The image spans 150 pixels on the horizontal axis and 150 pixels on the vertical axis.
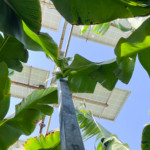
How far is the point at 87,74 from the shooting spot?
1501 mm

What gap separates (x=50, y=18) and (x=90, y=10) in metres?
5.45

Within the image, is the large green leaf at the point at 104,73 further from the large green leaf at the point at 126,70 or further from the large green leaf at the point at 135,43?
the large green leaf at the point at 135,43

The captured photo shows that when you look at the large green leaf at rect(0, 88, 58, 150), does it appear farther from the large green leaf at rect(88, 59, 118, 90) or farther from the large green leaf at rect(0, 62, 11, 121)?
the large green leaf at rect(88, 59, 118, 90)

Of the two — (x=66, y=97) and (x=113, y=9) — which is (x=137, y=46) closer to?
(x=113, y=9)

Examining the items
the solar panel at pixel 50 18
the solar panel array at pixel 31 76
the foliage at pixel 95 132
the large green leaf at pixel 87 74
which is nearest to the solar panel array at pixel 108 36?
the solar panel at pixel 50 18

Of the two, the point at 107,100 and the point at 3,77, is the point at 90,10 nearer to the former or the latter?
the point at 3,77

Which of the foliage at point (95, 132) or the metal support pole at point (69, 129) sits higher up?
the metal support pole at point (69, 129)

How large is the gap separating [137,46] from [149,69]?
12.0 inches

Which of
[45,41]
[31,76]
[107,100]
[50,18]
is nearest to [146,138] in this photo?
[45,41]

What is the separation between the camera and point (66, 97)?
3.09 feet

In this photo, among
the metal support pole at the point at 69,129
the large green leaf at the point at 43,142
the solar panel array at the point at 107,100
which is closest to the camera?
the metal support pole at the point at 69,129

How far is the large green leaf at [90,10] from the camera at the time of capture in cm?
89

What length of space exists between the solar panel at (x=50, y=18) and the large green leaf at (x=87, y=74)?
16.2 ft

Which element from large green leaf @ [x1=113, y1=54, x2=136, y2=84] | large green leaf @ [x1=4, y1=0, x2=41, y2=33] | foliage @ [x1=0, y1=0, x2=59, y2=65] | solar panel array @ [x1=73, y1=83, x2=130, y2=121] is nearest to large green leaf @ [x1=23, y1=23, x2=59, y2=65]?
foliage @ [x1=0, y1=0, x2=59, y2=65]
